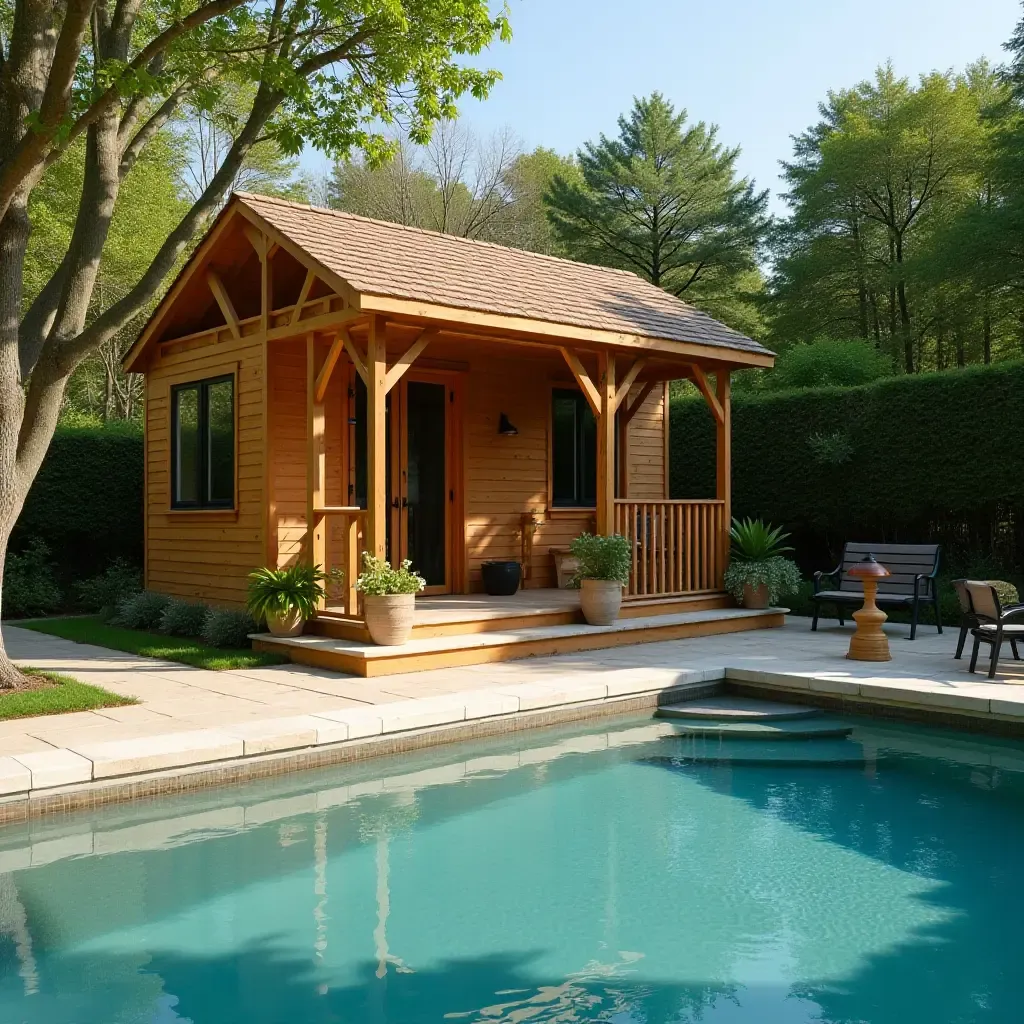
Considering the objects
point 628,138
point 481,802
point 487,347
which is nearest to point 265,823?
point 481,802

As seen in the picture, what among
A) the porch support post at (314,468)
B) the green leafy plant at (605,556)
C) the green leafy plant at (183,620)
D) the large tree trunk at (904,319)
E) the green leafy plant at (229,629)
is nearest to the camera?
the porch support post at (314,468)

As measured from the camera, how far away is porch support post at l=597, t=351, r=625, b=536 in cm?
977

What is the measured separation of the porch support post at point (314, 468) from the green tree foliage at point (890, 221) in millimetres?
16822

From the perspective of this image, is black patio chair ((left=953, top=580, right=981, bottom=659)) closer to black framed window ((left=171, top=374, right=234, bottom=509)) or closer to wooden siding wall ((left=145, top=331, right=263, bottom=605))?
wooden siding wall ((left=145, top=331, right=263, bottom=605))

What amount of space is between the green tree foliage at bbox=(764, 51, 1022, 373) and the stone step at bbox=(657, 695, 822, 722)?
666 inches

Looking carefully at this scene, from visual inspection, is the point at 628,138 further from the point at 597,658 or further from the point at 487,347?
the point at 597,658

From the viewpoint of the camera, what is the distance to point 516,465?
461 inches

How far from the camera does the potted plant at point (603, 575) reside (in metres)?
9.42

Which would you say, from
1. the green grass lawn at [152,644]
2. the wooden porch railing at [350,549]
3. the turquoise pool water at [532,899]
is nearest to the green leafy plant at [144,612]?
the green grass lawn at [152,644]

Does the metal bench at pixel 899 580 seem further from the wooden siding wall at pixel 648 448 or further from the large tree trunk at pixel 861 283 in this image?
the large tree trunk at pixel 861 283

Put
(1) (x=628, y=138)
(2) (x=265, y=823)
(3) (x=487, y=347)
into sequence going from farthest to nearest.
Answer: (1) (x=628, y=138), (3) (x=487, y=347), (2) (x=265, y=823)

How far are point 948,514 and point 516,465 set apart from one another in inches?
210

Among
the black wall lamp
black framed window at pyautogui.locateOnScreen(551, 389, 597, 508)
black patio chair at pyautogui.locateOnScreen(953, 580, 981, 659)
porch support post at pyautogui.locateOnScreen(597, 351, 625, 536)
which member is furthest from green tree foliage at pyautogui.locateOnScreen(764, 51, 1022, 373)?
black patio chair at pyautogui.locateOnScreen(953, 580, 981, 659)

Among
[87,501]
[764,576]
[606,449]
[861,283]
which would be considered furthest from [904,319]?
[87,501]
